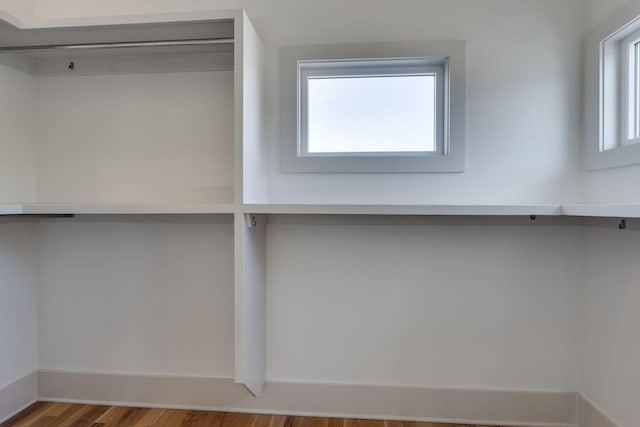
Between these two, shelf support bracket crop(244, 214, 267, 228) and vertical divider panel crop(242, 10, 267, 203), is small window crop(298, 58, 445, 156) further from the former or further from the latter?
shelf support bracket crop(244, 214, 267, 228)

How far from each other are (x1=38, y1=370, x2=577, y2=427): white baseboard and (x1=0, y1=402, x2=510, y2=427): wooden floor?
0.03m

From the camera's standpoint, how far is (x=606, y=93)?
146cm

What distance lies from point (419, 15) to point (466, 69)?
1.03 ft

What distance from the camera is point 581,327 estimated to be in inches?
61.6

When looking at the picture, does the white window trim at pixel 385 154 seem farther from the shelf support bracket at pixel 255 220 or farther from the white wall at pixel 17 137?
the white wall at pixel 17 137

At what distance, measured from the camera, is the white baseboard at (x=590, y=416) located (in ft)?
4.58

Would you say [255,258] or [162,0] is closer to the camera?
[255,258]

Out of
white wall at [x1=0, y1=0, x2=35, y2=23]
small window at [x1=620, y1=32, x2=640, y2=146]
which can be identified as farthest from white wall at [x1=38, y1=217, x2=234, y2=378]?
small window at [x1=620, y1=32, x2=640, y2=146]

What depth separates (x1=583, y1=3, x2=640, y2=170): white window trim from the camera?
1.41m

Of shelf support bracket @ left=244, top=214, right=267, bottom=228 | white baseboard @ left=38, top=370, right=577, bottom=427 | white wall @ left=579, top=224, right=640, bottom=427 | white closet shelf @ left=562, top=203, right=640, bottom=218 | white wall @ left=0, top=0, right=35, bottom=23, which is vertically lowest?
white baseboard @ left=38, top=370, right=577, bottom=427

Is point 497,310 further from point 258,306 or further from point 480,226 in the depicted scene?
point 258,306

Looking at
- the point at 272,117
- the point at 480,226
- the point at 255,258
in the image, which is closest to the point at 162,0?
the point at 272,117

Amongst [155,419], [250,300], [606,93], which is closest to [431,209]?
[250,300]

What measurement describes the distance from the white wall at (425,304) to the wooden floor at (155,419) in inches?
6.6
